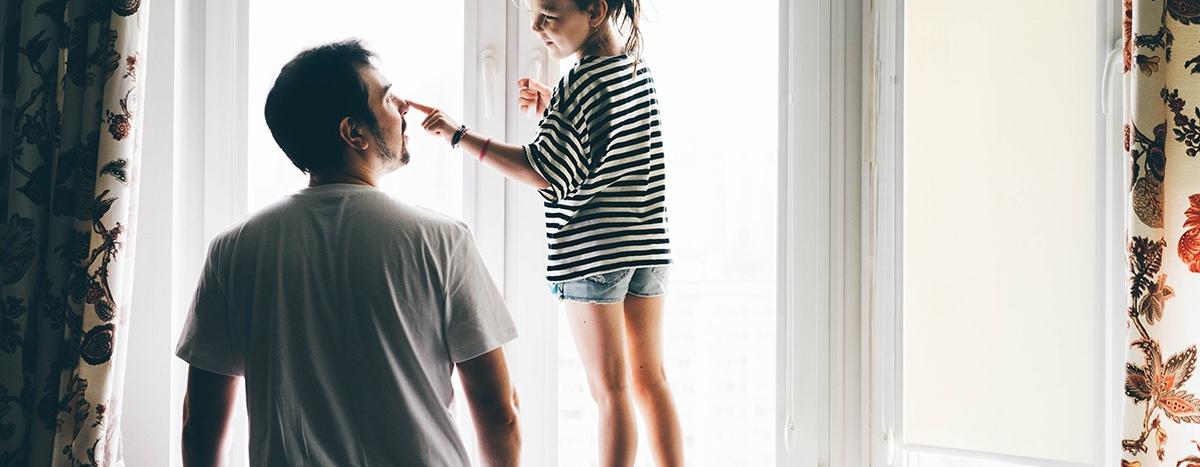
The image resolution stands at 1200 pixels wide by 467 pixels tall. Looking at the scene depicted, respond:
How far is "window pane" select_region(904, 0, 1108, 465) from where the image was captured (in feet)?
5.08

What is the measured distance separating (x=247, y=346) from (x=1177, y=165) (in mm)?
1255

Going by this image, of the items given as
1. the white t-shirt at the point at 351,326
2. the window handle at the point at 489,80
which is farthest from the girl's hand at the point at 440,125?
the white t-shirt at the point at 351,326

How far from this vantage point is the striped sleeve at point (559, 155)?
1509 mm

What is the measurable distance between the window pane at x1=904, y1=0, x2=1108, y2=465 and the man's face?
3.38 feet

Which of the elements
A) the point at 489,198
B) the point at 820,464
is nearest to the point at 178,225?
the point at 489,198

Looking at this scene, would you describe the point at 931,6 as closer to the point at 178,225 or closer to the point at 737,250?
A: the point at 737,250

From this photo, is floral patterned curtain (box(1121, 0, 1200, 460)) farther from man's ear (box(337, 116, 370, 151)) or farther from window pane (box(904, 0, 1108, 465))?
man's ear (box(337, 116, 370, 151))

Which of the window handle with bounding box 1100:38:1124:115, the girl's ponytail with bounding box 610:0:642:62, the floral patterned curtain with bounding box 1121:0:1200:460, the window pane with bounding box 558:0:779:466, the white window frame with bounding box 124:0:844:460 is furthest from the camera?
the window pane with bounding box 558:0:779:466

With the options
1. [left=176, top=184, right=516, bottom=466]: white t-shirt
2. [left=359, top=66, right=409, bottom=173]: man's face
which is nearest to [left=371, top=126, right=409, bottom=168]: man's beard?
[left=359, top=66, right=409, bottom=173]: man's face

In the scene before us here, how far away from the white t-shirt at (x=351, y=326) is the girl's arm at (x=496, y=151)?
1.13ft

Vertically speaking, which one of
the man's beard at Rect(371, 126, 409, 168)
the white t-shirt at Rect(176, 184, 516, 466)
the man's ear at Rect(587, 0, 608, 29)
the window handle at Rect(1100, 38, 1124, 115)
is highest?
the man's ear at Rect(587, 0, 608, 29)

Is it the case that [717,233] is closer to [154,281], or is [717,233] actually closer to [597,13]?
[597,13]

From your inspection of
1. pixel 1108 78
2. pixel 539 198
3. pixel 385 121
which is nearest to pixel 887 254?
pixel 1108 78

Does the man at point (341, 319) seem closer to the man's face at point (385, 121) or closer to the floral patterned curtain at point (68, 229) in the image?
the man's face at point (385, 121)
